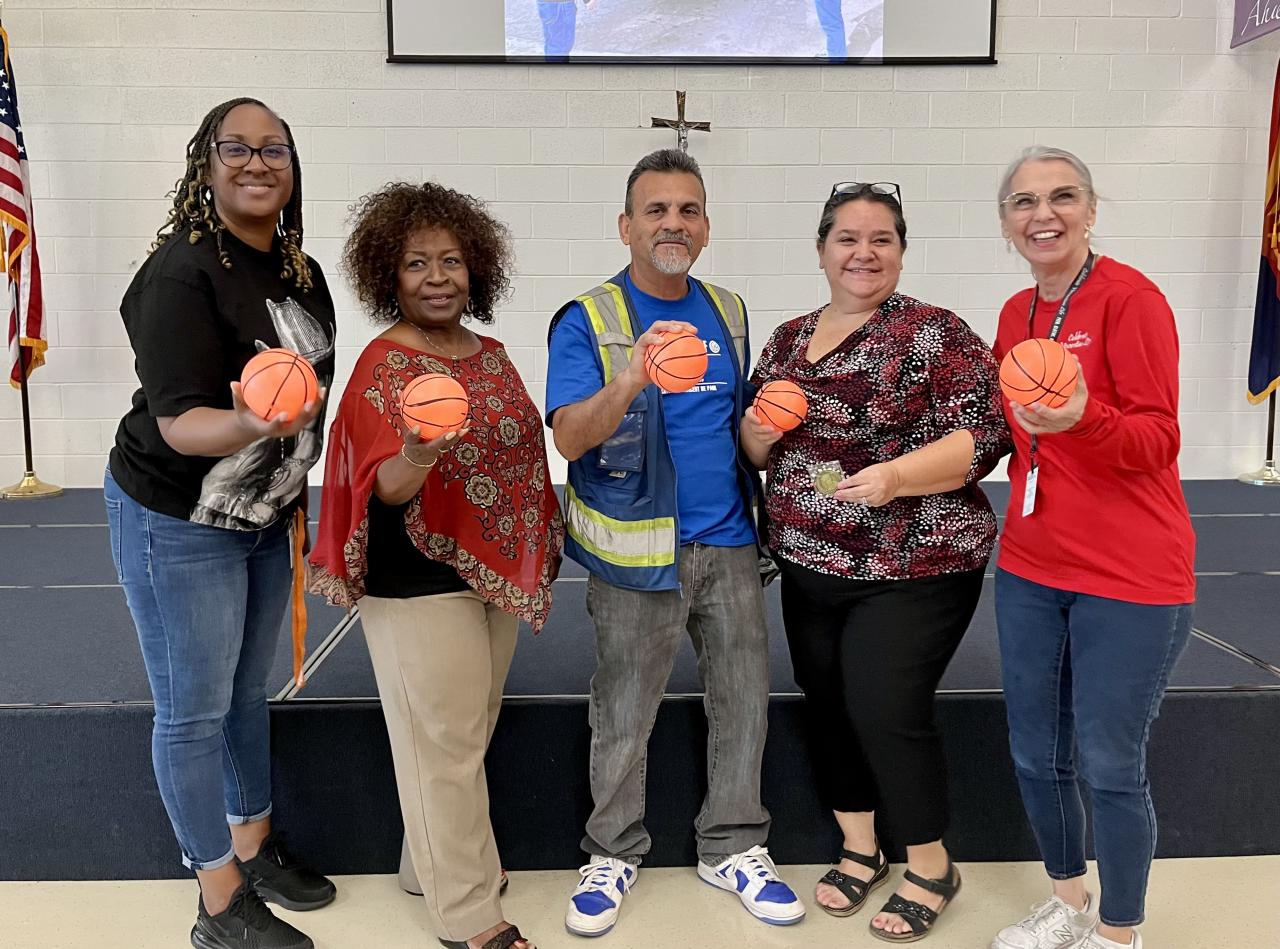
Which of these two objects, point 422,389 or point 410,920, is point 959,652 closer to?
point 410,920

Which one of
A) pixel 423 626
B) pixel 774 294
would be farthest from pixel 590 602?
pixel 774 294

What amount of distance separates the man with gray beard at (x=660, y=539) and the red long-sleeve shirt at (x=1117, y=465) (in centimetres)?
57

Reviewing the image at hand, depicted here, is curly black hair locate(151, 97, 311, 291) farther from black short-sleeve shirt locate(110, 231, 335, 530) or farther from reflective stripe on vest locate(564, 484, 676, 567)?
reflective stripe on vest locate(564, 484, 676, 567)

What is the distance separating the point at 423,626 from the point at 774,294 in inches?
147

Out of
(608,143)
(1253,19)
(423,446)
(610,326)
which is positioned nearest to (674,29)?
(608,143)

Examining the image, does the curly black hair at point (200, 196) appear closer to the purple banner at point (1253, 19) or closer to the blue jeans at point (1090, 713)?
the blue jeans at point (1090, 713)

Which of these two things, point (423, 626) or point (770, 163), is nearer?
point (423, 626)

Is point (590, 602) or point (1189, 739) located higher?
point (590, 602)

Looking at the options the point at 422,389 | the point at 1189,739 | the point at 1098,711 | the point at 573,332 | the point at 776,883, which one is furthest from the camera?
the point at 1189,739

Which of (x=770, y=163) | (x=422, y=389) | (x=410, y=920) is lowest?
(x=410, y=920)

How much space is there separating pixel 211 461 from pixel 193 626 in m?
0.28

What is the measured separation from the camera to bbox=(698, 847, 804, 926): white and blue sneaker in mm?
2039

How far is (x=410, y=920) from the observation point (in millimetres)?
2086

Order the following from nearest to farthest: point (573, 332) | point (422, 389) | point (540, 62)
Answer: point (422, 389) < point (573, 332) < point (540, 62)
